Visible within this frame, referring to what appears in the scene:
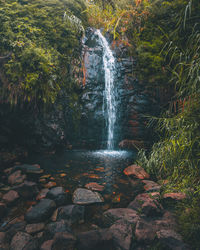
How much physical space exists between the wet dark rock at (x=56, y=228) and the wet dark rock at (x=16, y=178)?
1227 millimetres

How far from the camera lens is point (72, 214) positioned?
156cm

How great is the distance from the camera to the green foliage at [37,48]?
3.18 m

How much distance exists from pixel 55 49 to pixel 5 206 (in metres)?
4.10

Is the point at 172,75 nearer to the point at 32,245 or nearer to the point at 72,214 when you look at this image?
the point at 72,214

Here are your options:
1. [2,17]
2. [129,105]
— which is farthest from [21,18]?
[129,105]

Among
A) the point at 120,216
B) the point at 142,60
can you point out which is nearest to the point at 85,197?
the point at 120,216

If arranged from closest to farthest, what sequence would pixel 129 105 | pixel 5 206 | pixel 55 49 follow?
pixel 5 206 → pixel 55 49 → pixel 129 105

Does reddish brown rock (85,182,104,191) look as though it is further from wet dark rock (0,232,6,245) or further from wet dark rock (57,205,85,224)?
wet dark rock (0,232,6,245)

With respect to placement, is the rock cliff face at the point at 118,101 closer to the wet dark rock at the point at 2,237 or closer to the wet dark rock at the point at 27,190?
the wet dark rock at the point at 27,190

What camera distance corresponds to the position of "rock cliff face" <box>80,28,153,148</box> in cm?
504

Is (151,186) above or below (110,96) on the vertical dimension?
below

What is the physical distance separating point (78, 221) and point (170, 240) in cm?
89

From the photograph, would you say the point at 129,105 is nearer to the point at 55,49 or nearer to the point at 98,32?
the point at 55,49

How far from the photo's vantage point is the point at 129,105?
518 cm
